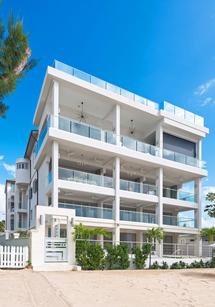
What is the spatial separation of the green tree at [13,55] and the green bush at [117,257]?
14.2 m

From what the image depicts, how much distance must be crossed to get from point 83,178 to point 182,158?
10775 mm

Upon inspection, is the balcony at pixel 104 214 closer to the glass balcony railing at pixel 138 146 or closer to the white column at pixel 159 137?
the glass balcony railing at pixel 138 146

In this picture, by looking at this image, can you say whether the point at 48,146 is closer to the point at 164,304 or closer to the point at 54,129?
the point at 54,129

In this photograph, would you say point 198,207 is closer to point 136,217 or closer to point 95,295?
point 136,217

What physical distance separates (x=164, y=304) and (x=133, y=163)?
65.2 feet

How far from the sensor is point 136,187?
92.3ft

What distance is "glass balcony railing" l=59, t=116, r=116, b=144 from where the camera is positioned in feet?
76.9

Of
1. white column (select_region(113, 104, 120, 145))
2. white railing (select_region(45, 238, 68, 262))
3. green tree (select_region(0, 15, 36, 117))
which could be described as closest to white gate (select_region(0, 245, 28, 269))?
white railing (select_region(45, 238, 68, 262))

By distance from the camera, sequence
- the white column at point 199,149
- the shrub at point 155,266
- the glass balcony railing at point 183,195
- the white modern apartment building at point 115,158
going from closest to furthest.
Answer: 1. the shrub at point 155,266
2. the white modern apartment building at point 115,158
3. the glass balcony railing at point 183,195
4. the white column at point 199,149

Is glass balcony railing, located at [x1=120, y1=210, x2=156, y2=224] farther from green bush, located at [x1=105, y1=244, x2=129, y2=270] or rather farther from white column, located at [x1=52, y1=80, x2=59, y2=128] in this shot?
Result: white column, located at [x1=52, y1=80, x2=59, y2=128]

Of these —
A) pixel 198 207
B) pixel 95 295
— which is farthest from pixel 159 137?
pixel 95 295

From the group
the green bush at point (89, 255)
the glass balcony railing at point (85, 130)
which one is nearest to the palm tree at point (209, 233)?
the glass balcony railing at point (85, 130)

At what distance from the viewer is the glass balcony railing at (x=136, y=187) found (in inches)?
1061

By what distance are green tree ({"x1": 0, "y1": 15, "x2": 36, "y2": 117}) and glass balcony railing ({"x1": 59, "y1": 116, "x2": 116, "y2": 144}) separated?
1454cm
